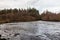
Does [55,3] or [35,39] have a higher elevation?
[55,3]

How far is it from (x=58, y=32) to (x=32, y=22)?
233 centimetres

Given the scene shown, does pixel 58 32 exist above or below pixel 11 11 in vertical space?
below

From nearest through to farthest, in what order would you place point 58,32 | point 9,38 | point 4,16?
point 9,38
point 58,32
point 4,16

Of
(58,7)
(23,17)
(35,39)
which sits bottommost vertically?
(35,39)

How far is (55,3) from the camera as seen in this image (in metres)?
6.32

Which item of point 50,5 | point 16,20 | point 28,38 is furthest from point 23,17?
point 28,38

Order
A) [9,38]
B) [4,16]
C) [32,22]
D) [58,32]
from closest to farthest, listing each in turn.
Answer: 1. [9,38]
2. [58,32]
3. [4,16]
4. [32,22]

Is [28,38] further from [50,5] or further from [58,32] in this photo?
[50,5]

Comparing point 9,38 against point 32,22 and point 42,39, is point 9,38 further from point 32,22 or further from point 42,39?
point 32,22

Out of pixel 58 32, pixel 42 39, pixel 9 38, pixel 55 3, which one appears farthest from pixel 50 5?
pixel 9 38

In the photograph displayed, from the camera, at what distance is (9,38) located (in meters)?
5.05

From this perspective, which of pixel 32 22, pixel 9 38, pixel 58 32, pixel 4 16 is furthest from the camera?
pixel 32 22

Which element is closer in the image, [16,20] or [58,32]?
[58,32]

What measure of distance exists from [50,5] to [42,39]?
175 cm
